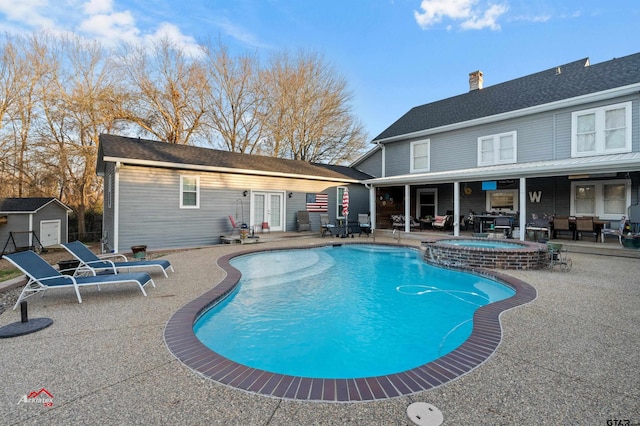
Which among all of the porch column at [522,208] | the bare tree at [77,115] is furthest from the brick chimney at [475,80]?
the bare tree at [77,115]

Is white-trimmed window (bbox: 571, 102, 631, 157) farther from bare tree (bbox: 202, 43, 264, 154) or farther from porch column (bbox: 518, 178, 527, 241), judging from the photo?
bare tree (bbox: 202, 43, 264, 154)

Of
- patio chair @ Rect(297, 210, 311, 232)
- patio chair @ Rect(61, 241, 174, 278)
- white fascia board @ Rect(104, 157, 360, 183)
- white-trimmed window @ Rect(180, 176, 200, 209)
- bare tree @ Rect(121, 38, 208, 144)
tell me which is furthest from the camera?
bare tree @ Rect(121, 38, 208, 144)

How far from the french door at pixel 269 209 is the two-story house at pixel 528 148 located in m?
4.81

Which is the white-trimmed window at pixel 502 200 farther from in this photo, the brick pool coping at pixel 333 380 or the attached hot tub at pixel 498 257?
the brick pool coping at pixel 333 380

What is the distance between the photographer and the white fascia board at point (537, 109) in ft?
34.2

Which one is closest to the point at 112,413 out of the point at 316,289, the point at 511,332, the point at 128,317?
the point at 128,317

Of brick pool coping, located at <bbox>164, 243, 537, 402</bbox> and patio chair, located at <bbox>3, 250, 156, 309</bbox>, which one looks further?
patio chair, located at <bbox>3, 250, 156, 309</bbox>

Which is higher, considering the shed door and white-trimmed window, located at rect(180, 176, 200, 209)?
white-trimmed window, located at rect(180, 176, 200, 209)

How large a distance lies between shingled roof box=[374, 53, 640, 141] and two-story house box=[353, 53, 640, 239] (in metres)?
0.05

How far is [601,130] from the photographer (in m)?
11.0

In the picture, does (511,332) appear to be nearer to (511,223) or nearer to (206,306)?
(206,306)

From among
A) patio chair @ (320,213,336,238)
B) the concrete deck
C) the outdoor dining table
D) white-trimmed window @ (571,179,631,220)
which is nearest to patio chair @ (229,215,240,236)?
patio chair @ (320,213,336,238)

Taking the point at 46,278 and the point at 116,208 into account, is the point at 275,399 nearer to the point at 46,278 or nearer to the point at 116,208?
the point at 46,278

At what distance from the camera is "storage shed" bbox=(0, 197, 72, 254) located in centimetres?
1427
